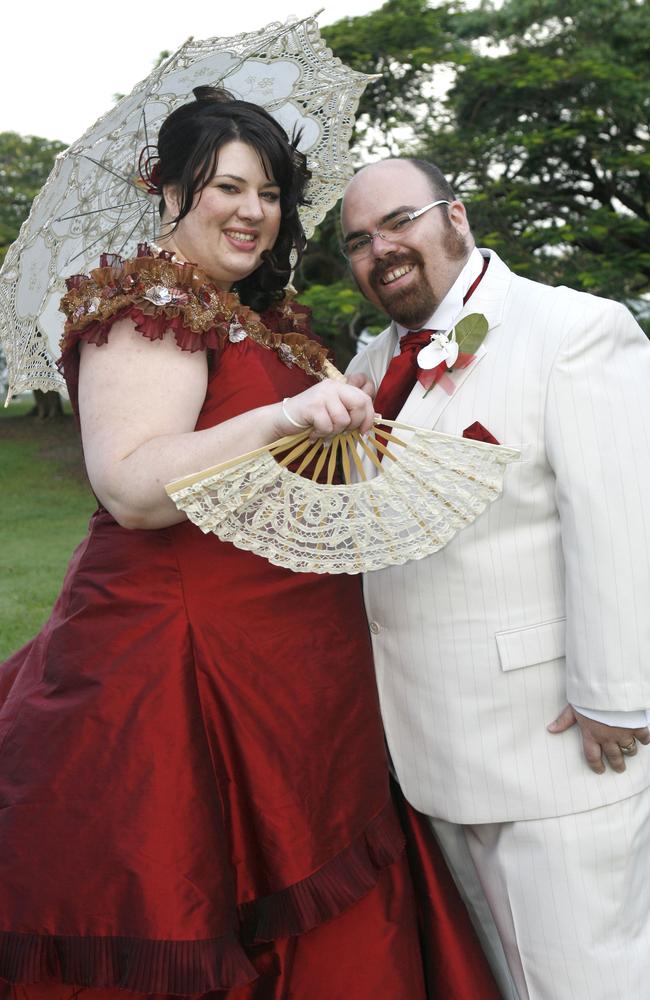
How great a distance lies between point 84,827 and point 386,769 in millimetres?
746

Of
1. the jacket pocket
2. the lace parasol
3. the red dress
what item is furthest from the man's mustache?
the jacket pocket

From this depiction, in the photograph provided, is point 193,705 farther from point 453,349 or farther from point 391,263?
point 391,263

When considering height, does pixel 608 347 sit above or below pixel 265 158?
below

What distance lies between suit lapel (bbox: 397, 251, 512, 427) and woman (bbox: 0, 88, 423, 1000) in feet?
0.94

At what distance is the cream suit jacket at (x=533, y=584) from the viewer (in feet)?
7.06

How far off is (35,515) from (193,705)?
1291 centimetres

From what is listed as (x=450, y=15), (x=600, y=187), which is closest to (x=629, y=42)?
(x=600, y=187)

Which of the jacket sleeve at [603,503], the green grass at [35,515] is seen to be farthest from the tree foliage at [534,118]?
the jacket sleeve at [603,503]

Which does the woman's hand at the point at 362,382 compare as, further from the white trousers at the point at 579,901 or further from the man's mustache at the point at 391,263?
the white trousers at the point at 579,901

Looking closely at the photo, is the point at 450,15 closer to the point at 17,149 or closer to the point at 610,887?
the point at 17,149

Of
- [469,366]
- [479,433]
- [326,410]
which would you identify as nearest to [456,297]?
[469,366]

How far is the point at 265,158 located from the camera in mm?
2334

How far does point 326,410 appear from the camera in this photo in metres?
1.84

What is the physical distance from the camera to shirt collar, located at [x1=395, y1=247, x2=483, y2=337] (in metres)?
2.52
